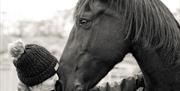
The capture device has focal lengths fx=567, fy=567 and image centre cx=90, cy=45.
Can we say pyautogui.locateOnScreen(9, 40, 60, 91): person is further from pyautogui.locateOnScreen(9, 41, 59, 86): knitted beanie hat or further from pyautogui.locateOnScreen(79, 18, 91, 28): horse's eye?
pyautogui.locateOnScreen(79, 18, 91, 28): horse's eye

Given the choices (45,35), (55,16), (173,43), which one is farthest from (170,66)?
(55,16)

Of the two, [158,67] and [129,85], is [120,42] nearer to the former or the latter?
[158,67]

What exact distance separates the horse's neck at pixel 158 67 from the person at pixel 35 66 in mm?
527

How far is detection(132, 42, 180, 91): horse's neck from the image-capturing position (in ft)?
8.93

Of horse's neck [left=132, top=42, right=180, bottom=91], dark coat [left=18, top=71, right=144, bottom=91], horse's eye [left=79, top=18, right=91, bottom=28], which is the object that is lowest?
dark coat [left=18, top=71, right=144, bottom=91]

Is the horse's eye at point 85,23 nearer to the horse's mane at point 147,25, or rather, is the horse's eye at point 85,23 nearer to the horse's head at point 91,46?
the horse's head at point 91,46

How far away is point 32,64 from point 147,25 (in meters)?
0.72

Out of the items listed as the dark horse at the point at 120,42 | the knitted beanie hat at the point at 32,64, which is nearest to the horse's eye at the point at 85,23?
the dark horse at the point at 120,42

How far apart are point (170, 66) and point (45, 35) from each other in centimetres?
801

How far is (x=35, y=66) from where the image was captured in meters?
3.08

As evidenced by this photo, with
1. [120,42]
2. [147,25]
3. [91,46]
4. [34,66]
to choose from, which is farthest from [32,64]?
[147,25]

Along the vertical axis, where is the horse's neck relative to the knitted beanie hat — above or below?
above

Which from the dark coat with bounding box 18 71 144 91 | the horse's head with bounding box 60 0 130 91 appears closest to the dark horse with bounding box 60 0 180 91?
the horse's head with bounding box 60 0 130 91

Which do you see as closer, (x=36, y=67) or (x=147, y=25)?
(x=147, y=25)
